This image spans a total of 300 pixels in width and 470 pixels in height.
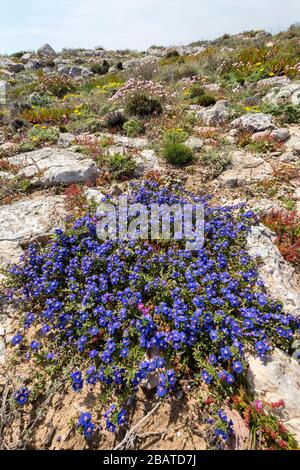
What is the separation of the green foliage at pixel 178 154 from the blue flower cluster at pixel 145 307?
267 centimetres

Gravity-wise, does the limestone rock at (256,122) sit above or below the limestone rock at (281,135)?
above

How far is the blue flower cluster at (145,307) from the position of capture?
9.77 feet

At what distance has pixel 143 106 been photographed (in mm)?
9727

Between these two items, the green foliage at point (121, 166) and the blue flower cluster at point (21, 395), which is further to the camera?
the green foliage at point (121, 166)

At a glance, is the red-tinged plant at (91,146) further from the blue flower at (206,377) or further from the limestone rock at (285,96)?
the limestone rock at (285,96)

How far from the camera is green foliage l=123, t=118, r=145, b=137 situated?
28.4 feet

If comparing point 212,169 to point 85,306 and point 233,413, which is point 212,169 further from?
point 233,413

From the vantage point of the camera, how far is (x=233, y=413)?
8.82 feet

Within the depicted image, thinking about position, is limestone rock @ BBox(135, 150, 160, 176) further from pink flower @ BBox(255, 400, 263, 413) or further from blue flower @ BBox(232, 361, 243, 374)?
pink flower @ BBox(255, 400, 263, 413)

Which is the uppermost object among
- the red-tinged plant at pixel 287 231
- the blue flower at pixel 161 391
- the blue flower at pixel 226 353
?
the red-tinged plant at pixel 287 231

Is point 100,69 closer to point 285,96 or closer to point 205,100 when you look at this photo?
point 205,100

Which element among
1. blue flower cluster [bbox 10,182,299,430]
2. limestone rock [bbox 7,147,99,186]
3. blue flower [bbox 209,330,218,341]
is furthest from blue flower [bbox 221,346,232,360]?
limestone rock [bbox 7,147,99,186]

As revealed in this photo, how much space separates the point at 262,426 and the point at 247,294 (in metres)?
1.40

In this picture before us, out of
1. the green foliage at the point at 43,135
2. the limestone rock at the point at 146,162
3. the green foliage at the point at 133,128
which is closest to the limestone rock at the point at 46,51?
the green foliage at the point at 43,135
